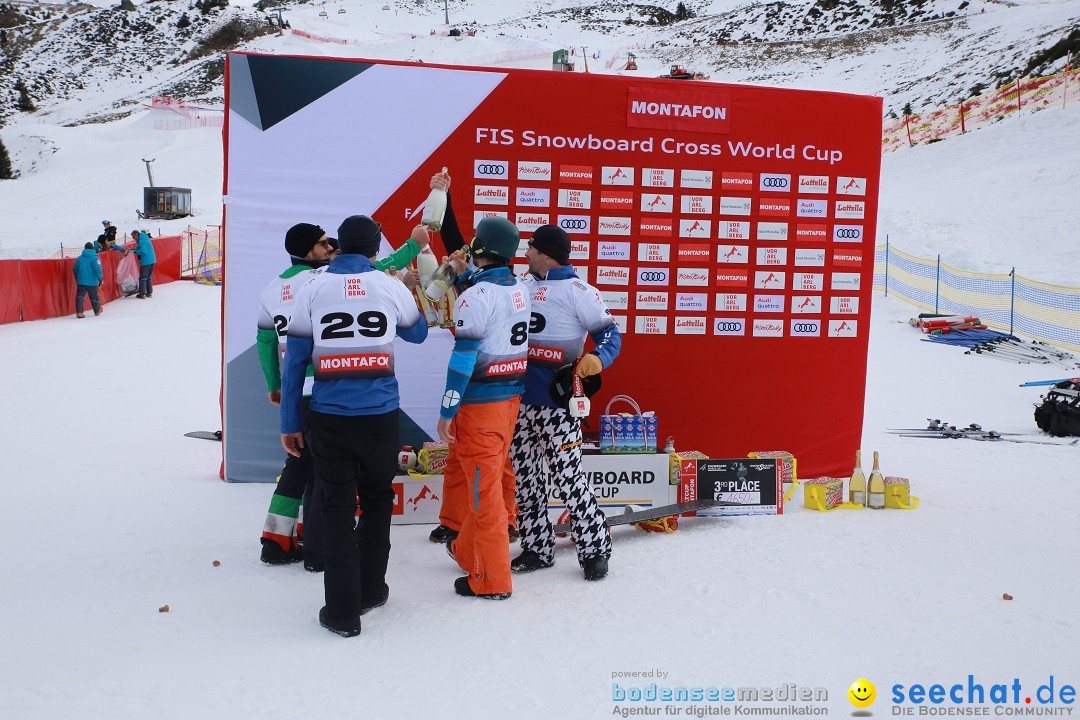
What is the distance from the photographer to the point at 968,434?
356 inches

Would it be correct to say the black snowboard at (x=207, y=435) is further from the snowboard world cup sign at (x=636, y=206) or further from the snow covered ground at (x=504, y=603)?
the snowboard world cup sign at (x=636, y=206)

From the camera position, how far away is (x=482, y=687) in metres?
3.62

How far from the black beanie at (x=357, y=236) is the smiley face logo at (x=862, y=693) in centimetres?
288

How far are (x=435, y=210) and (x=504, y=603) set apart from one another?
2.35m

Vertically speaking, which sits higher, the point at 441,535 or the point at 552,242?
the point at 552,242

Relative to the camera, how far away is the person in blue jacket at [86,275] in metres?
16.7

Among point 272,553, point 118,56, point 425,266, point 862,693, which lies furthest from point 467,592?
point 118,56

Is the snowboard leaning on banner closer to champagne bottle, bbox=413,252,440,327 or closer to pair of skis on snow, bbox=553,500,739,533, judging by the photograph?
pair of skis on snow, bbox=553,500,739,533

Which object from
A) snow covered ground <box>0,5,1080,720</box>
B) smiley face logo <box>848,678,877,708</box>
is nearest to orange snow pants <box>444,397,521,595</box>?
snow covered ground <box>0,5,1080,720</box>

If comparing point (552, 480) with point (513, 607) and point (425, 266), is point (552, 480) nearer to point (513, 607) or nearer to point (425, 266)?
point (513, 607)

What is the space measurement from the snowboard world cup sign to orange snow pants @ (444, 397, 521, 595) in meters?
2.30

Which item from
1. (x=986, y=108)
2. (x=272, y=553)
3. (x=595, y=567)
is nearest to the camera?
(x=595, y=567)

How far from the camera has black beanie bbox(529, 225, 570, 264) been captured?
5.09 metres

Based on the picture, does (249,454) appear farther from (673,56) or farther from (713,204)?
(673,56)
